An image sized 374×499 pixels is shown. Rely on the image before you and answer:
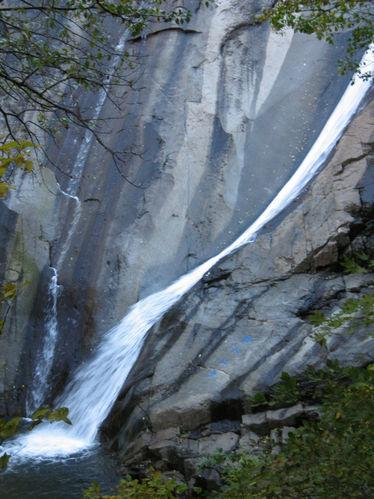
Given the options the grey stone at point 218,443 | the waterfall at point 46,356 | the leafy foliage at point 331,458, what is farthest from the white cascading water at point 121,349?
the leafy foliage at point 331,458

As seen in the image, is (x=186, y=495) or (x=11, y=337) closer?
(x=186, y=495)

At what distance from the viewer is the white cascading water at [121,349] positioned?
803 cm

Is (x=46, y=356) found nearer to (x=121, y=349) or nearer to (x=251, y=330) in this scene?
(x=121, y=349)

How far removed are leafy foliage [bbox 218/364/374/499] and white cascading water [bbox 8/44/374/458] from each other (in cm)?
502

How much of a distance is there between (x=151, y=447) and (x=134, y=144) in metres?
6.20

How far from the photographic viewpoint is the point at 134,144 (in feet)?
38.0

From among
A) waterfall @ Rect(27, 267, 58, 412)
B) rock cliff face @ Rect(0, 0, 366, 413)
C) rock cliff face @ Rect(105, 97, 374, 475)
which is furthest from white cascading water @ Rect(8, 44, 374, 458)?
waterfall @ Rect(27, 267, 58, 412)

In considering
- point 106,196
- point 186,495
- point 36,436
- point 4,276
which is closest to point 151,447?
point 186,495

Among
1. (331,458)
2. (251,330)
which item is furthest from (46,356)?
(331,458)

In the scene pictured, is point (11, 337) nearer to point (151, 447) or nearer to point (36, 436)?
point (36, 436)

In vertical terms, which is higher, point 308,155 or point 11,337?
point 308,155

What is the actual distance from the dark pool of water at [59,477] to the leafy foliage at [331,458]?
12.2 ft

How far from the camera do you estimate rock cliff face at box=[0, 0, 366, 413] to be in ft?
33.4

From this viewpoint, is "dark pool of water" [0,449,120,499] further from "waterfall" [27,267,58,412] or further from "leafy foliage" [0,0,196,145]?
"leafy foliage" [0,0,196,145]
